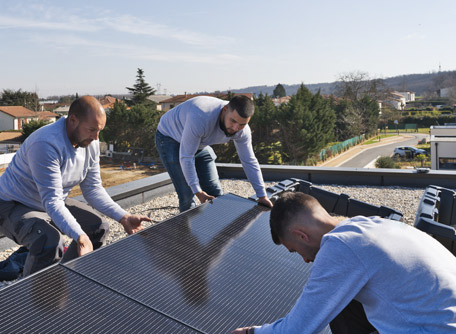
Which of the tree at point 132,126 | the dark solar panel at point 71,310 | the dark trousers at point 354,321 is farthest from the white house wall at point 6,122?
the dark trousers at point 354,321

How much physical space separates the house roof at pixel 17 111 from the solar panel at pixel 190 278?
224 feet

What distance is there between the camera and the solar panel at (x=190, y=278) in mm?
2219

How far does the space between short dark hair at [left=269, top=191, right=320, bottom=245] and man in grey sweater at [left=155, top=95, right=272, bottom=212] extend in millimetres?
2182

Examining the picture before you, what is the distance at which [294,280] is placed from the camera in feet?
9.04

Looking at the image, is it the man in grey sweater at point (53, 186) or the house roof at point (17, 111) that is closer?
the man in grey sweater at point (53, 186)

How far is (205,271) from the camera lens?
2734 millimetres

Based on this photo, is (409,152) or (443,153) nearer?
(443,153)

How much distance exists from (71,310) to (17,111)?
7142 cm

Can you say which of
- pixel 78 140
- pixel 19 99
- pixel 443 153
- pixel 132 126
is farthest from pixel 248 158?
pixel 19 99

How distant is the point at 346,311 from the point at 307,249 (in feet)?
1.52

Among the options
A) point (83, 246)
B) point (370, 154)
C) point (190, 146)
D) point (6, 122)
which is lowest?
point (370, 154)

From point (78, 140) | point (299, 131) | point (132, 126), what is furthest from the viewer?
point (132, 126)

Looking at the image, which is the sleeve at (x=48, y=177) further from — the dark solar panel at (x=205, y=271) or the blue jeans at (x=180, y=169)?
the blue jeans at (x=180, y=169)

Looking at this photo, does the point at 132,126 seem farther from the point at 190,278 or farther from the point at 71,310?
the point at 71,310
